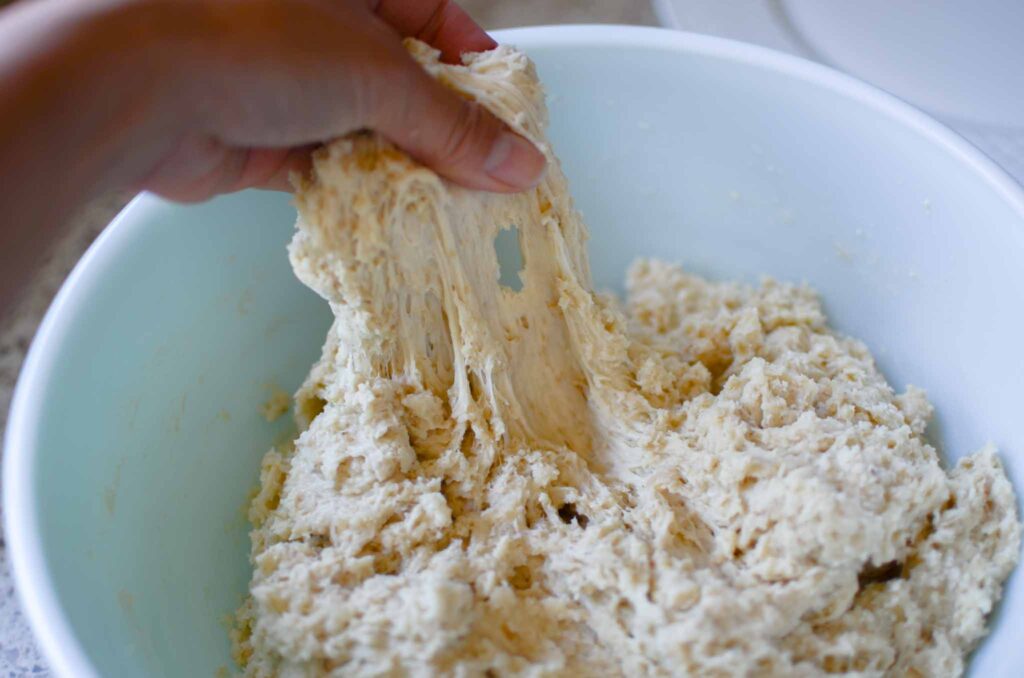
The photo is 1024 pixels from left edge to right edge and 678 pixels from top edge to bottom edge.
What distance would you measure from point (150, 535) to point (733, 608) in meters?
0.67

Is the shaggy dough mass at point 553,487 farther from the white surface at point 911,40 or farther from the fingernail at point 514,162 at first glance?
the white surface at point 911,40

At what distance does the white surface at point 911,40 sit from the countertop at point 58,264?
387 millimetres

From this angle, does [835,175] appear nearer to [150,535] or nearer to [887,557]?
[887,557]

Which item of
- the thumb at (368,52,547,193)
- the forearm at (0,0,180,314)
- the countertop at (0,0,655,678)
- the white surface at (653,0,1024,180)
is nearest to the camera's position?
the forearm at (0,0,180,314)

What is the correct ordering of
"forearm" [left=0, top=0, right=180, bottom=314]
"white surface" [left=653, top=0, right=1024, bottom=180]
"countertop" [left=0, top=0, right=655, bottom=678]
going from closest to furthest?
"forearm" [left=0, top=0, right=180, bottom=314], "countertop" [left=0, top=0, right=655, bottom=678], "white surface" [left=653, top=0, right=1024, bottom=180]

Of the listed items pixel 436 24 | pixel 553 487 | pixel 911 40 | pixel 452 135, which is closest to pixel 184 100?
pixel 452 135

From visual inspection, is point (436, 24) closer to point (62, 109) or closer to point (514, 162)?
point (514, 162)

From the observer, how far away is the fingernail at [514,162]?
3.03ft

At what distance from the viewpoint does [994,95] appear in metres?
1.43

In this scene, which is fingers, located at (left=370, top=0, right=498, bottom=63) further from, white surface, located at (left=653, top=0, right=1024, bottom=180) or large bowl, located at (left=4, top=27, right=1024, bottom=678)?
white surface, located at (left=653, top=0, right=1024, bottom=180)

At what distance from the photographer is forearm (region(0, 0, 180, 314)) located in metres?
0.66

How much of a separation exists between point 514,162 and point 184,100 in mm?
348

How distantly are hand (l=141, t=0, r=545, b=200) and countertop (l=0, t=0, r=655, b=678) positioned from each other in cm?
12

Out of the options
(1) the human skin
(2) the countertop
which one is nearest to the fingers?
(1) the human skin
